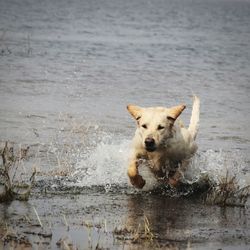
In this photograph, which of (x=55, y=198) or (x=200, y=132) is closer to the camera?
(x=55, y=198)

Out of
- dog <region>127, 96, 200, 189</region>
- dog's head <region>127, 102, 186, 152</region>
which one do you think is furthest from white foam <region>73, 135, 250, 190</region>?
dog's head <region>127, 102, 186, 152</region>

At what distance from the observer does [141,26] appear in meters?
43.7

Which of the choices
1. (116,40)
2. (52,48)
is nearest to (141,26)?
(116,40)

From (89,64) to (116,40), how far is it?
962cm

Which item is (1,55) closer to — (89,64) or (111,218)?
(89,64)

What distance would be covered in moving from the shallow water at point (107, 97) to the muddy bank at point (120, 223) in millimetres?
675

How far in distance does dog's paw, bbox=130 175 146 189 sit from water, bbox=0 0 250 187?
487 mm

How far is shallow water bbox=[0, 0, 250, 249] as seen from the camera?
367 inches

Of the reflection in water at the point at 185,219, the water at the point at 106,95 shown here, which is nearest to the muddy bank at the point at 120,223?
the reflection in water at the point at 185,219

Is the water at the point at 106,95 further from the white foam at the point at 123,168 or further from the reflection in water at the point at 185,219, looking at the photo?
the reflection in water at the point at 185,219

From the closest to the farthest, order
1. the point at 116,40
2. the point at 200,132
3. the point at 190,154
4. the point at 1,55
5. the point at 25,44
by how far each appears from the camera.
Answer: the point at 190,154
the point at 200,132
the point at 1,55
the point at 25,44
the point at 116,40

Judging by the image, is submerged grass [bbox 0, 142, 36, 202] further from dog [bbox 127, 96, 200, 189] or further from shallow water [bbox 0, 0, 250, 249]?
dog [bbox 127, 96, 200, 189]

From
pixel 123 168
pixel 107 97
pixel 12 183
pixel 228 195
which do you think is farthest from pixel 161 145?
pixel 107 97

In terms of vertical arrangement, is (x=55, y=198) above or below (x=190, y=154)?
below
